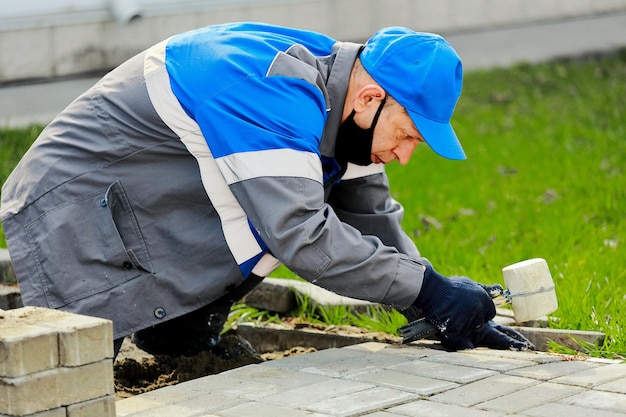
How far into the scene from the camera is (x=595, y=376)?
358 cm

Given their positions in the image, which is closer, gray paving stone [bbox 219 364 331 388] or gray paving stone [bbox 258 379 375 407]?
gray paving stone [bbox 258 379 375 407]

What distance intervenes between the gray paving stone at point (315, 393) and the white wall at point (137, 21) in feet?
20.2

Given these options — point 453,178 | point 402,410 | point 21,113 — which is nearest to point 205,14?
point 21,113

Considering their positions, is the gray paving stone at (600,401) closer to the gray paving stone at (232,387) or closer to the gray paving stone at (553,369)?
the gray paving stone at (553,369)

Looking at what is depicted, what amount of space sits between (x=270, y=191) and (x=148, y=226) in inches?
24.7

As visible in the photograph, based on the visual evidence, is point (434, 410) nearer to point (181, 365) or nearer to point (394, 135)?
point (394, 135)

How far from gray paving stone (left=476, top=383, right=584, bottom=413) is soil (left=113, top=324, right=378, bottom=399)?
1.20m

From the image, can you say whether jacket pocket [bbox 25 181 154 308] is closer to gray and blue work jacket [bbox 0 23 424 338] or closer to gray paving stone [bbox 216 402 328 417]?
gray and blue work jacket [bbox 0 23 424 338]

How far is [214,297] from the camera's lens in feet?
13.2

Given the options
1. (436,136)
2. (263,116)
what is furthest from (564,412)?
(263,116)

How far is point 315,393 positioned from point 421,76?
46.2 inches

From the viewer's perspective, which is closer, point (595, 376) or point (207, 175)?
point (595, 376)

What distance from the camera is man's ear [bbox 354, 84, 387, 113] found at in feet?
12.4

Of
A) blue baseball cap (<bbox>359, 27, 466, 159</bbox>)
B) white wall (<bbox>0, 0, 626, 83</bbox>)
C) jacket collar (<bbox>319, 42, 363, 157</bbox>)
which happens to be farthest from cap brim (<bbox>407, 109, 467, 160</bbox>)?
white wall (<bbox>0, 0, 626, 83</bbox>)
